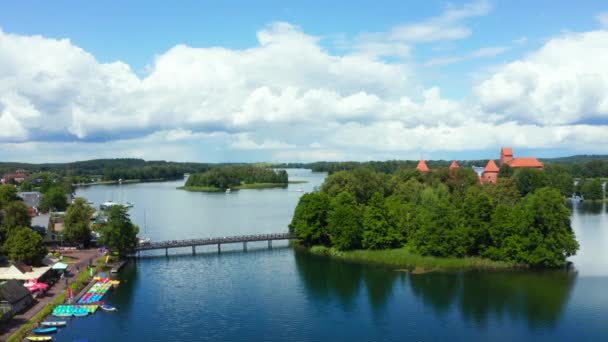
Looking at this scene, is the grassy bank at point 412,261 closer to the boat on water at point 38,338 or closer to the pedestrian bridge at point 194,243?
the pedestrian bridge at point 194,243

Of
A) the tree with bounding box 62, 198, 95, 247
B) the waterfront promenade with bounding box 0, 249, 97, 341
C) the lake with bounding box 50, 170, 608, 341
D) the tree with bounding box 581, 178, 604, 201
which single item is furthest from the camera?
the tree with bounding box 581, 178, 604, 201

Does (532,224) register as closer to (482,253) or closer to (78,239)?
(482,253)

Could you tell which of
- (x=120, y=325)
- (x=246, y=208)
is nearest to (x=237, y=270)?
(x=120, y=325)

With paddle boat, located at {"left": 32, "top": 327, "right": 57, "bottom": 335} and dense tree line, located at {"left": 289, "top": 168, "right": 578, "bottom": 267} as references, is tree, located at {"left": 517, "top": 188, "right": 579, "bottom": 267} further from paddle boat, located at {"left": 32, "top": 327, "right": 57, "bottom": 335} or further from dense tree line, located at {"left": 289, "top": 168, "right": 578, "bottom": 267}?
paddle boat, located at {"left": 32, "top": 327, "right": 57, "bottom": 335}

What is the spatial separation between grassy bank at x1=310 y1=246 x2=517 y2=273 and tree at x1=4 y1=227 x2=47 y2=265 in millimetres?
29481

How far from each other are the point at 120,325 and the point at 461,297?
2641cm

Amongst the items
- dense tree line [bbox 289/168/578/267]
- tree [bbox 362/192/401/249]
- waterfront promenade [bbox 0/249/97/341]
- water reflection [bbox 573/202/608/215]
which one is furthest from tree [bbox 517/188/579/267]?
water reflection [bbox 573/202/608/215]

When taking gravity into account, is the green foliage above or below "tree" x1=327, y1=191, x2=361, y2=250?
above

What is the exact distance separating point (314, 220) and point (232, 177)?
405 feet

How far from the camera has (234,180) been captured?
179875 mm

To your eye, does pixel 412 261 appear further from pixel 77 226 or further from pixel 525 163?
pixel 525 163

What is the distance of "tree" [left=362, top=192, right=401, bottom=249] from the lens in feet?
180

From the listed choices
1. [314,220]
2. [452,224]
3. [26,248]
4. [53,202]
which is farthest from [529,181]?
[53,202]

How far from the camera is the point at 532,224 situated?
157 feet
